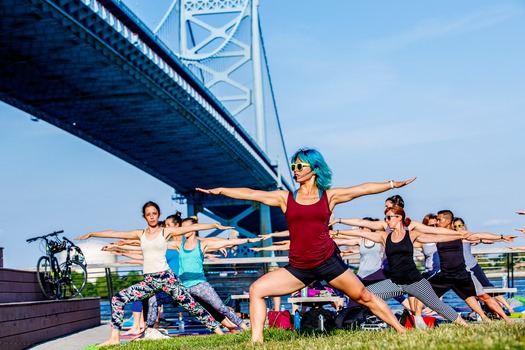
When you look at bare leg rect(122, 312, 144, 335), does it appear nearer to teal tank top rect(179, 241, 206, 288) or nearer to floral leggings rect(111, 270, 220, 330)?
teal tank top rect(179, 241, 206, 288)

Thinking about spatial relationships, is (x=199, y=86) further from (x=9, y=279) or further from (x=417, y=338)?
(x=417, y=338)

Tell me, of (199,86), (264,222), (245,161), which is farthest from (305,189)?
(264,222)

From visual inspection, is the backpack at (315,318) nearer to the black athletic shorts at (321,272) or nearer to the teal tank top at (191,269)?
the teal tank top at (191,269)

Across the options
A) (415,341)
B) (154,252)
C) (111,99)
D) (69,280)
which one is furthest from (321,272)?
(111,99)

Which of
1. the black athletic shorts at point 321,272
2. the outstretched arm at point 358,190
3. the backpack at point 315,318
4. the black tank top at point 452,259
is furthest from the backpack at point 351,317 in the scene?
the outstretched arm at point 358,190

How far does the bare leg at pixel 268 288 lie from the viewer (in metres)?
6.67

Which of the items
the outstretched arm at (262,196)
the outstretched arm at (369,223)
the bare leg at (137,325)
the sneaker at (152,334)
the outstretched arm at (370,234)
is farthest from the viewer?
the bare leg at (137,325)

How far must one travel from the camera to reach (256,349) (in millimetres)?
6273

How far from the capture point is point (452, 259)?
10.0 m

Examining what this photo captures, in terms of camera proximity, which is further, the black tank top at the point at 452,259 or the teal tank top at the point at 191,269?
the teal tank top at the point at 191,269

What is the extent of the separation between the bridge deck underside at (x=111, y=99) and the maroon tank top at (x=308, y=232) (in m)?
18.5

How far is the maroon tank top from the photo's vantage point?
6.59 metres

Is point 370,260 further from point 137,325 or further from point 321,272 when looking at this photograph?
point 321,272

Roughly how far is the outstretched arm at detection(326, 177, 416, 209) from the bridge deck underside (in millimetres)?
18442
